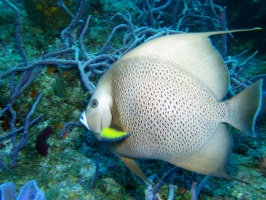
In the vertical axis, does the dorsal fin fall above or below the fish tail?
above

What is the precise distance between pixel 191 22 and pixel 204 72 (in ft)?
8.83

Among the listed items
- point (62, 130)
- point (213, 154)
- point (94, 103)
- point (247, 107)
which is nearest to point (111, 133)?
point (94, 103)

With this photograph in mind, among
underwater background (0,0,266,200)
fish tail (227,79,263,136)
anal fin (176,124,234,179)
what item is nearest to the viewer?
fish tail (227,79,263,136)

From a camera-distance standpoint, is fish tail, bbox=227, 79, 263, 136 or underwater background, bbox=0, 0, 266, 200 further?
underwater background, bbox=0, 0, 266, 200

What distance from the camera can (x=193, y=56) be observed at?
115 centimetres

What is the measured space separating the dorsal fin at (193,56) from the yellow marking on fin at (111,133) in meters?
0.44

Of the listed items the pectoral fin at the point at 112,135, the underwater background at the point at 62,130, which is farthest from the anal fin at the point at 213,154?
the underwater background at the point at 62,130

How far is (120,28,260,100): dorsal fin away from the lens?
112 centimetres

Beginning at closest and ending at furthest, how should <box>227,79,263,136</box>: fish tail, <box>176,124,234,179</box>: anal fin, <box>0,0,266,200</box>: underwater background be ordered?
1. <box>227,79,263,136</box>: fish tail
2. <box>176,124,234,179</box>: anal fin
3. <box>0,0,266,200</box>: underwater background

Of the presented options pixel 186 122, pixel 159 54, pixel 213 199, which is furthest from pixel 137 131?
pixel 213 199

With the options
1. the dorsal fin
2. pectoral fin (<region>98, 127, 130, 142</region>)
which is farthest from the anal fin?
pectoral fin (<region>98, 127, 130, 142</region>)

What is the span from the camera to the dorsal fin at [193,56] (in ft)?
3.67

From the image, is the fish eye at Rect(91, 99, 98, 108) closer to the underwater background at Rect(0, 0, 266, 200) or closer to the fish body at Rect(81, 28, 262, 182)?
the fish body at Rect(81, 28, 262, 182)

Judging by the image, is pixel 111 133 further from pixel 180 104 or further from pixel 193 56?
pixel 193 56
